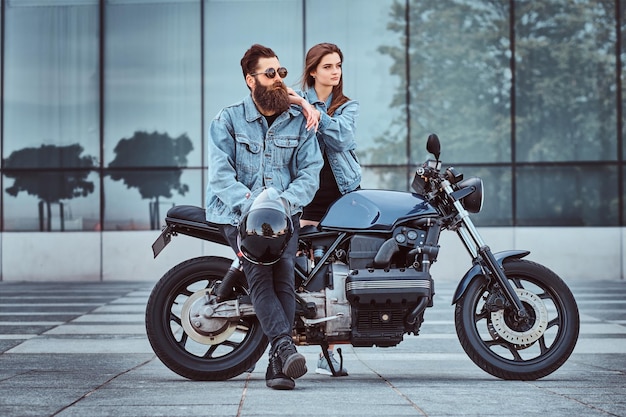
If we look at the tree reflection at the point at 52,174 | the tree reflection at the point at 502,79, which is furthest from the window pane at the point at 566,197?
the tree reflection at the point at 52,174

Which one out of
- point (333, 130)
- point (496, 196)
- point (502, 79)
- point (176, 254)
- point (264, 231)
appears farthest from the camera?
point (502, 79)

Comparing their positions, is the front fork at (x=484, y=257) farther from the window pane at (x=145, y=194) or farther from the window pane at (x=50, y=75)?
the window pane at (x=50, y=75)

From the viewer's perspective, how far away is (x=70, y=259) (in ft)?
61.6

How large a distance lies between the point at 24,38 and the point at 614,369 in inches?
611

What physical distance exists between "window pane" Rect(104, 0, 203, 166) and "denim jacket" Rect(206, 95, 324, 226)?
14.0 m

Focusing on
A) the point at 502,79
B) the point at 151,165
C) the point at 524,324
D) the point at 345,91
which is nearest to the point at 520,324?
the point at 524,324

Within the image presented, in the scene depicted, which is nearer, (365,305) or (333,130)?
(365,305)

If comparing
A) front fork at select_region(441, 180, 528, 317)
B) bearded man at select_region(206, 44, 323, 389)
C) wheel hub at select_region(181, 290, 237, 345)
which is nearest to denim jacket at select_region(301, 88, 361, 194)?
bearded man at select_region(206, 44, 323, 389)

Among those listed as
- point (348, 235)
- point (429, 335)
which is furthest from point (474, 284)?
point (429, 335)

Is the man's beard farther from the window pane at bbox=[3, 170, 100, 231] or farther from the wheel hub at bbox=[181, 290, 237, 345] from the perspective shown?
the window pane at bbox=[3, 170, 100, 231]

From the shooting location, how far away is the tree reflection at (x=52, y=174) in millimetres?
19188

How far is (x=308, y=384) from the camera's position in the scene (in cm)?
516

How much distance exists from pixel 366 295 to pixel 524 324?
0.84m

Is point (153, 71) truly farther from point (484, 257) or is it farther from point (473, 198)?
point (484, 257)
